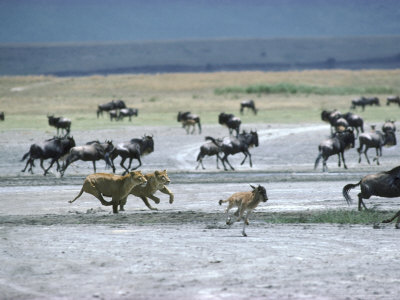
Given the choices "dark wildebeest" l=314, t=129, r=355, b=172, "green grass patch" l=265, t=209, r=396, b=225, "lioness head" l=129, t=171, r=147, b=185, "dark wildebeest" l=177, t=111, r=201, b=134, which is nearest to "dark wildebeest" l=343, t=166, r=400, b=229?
"green grass patch" l=265, t=209, r=396, b=225

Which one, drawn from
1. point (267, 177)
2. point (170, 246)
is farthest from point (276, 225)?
point (267, 177)

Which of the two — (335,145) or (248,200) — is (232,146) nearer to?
(335,145)

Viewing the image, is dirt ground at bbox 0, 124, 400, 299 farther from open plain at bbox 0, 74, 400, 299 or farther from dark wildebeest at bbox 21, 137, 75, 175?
dark wildebeest at bbox 21, 137, 75, 175

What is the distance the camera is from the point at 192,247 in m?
11.6

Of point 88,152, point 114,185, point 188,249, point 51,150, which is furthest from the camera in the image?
point 51,150

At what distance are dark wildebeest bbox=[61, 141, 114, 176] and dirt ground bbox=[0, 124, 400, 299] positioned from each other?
118 inches

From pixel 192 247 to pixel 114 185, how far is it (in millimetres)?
4548

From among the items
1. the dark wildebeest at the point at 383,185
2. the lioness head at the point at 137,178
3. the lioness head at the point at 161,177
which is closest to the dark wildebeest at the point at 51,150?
the lioness head at the point at 161,177

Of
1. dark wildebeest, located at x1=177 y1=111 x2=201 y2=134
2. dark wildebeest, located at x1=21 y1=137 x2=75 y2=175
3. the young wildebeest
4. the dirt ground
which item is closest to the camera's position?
the dirt ground

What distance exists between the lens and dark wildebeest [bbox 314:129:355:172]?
26328 mm

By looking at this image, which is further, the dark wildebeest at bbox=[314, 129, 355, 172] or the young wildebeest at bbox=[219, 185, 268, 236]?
the dark wildebeest at bbox=[314, 129, 355, 172]

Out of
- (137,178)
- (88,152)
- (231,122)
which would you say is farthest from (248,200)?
(231,122)

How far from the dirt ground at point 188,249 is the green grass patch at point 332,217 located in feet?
1.11

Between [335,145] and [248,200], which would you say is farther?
[335,145]
